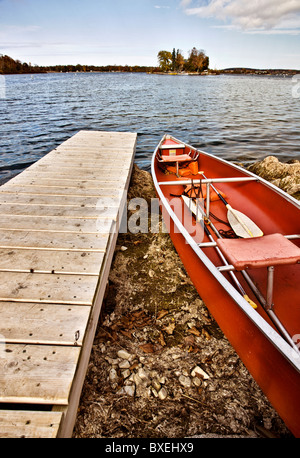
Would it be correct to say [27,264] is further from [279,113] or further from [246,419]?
[279,113]

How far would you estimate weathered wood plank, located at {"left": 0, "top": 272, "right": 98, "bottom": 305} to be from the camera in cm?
246

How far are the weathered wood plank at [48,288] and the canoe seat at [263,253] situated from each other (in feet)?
4.80

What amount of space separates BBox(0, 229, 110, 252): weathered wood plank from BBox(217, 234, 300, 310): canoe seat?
1540mm

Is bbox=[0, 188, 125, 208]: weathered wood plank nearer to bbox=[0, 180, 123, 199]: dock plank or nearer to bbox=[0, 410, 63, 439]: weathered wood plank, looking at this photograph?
bbox=[0, 180, 123, 199]: dock plank

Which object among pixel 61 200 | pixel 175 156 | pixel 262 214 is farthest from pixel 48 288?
pixel 175 156

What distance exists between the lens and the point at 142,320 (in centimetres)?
318

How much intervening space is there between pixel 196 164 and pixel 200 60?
162 metres

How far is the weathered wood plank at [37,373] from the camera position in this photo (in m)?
1.72

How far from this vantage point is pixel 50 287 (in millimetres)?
2600

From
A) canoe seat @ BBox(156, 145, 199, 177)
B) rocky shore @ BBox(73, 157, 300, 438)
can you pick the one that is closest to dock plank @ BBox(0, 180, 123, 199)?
rocky shore @ BBox(73, 157, 300, 438)

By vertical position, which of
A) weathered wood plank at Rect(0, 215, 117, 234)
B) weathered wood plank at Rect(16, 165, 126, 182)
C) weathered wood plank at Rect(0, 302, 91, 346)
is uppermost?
weathered wood plank at Rect(16, 165, 126, 182)

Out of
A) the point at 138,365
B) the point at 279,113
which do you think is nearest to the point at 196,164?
the point at 138,365

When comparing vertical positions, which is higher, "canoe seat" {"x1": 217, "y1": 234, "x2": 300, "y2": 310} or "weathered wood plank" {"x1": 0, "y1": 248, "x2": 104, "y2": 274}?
"canoe seat" {"x1": 217, "y1": 234, "x2": 300, "y2": 310}

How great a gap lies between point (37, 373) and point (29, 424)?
0.32m
